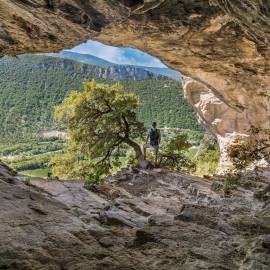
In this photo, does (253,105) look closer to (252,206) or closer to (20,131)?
(252,206)

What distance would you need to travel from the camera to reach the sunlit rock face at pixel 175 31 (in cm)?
1153

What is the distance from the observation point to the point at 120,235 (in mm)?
8781

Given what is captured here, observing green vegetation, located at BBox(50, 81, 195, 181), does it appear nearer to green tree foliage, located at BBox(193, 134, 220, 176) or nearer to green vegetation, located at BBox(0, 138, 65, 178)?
green tree foliage, located at BBox(193, 134, 220, 176)

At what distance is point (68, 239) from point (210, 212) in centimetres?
474

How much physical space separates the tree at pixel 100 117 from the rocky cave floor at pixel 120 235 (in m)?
11.2

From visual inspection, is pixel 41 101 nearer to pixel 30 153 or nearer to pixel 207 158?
pixel 30 153

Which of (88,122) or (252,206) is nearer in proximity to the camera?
(252,206)

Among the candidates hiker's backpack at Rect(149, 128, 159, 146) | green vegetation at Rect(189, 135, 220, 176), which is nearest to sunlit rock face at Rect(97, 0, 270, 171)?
hiker's backpack at Rect(149, 128, 159, 146)

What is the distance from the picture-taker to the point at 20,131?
114188 millimetres

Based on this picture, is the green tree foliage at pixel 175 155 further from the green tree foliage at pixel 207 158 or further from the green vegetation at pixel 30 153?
the green vegetation at pixel 30 153

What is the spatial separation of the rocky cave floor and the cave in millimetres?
28

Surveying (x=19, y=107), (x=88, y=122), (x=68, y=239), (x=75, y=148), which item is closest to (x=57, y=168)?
(x=75, y=148)

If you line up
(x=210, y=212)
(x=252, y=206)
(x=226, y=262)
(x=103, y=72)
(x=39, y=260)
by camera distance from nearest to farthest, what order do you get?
(x=39, y=260) < (x=226, y=262) < (x=210, y=212) < (x=252, y=206) < (x=103, y=72)

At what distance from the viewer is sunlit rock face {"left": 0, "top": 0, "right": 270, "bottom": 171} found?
454 inches
